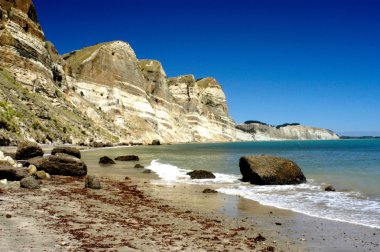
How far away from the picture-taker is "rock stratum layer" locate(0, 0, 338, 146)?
65.9m

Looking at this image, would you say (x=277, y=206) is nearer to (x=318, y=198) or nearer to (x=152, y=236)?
(x=318, y=198)

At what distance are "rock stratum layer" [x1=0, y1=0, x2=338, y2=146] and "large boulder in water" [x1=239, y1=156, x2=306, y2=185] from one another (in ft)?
116

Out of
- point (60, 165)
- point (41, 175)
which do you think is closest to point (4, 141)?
point (60, 165)

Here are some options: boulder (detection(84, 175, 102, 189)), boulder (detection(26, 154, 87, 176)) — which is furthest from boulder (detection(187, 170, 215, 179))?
boulder (detection(84, 175, 102, 189))

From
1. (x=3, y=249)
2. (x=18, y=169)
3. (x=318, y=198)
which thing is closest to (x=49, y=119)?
(x=18, y=169)

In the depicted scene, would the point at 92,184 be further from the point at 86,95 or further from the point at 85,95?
the point at 86,95

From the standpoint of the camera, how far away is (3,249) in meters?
7.16

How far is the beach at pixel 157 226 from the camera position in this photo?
849 centimetres

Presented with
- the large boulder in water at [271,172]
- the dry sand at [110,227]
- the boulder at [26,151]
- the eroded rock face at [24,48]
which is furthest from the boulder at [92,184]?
the eroded rock face at [24,48]

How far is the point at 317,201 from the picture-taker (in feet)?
53.1

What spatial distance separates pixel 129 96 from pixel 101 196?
11366 cm

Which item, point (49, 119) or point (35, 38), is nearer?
point (49, 119)

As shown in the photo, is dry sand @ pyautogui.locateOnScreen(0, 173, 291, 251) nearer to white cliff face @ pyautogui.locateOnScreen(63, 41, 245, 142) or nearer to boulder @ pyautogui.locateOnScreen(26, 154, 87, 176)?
boulder @ pyautogui.locateOnScreen(26, 154, 87, 176)

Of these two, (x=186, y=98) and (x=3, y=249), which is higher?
(x=186, y=98)
